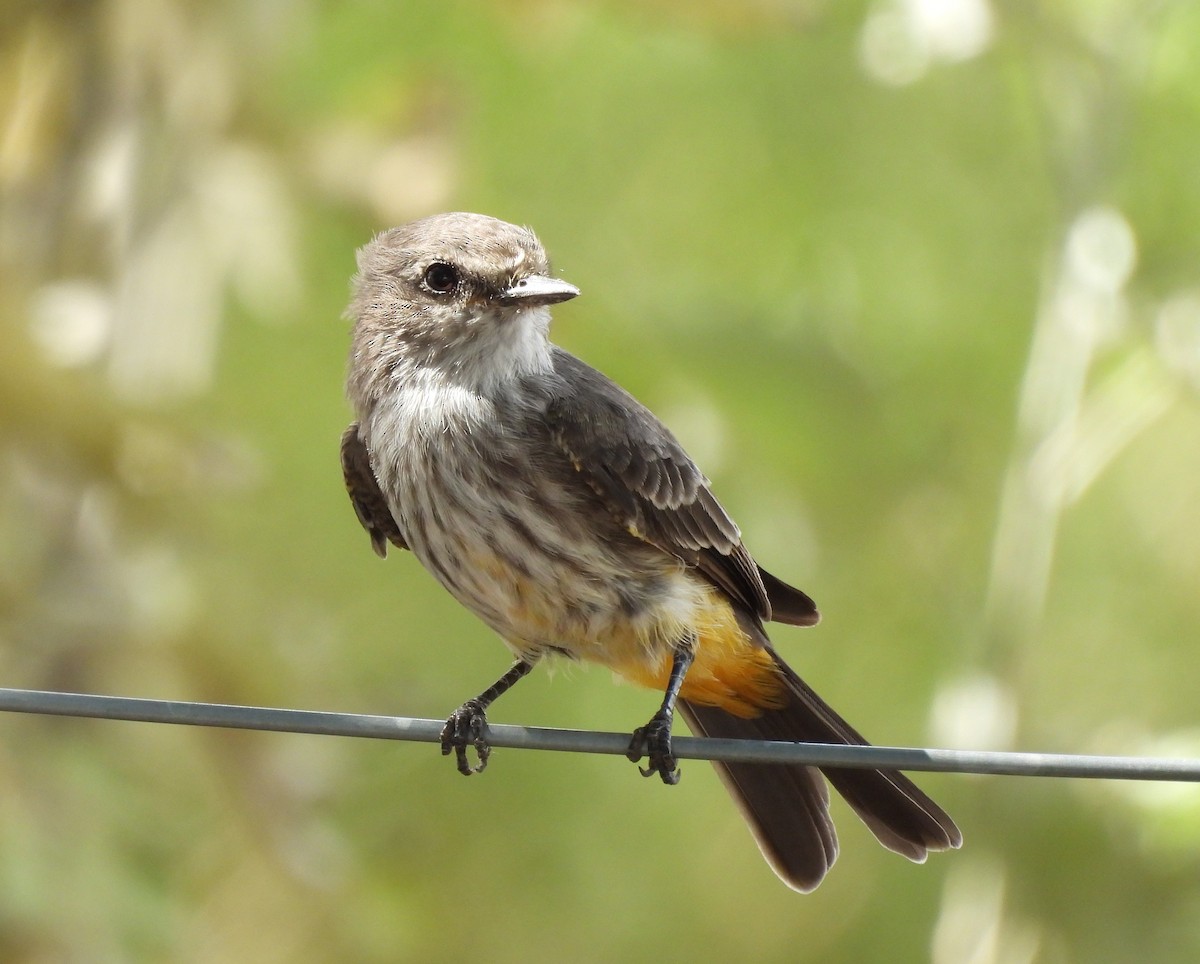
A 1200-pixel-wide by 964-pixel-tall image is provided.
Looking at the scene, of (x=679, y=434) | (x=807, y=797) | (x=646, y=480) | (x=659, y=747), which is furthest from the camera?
(x=679, y=434)

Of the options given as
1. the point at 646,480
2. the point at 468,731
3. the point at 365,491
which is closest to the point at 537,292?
the point at 646,480

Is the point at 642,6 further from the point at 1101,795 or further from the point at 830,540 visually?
the point at 1101,795

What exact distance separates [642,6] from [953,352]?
1.75 m

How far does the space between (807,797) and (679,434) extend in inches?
70.8

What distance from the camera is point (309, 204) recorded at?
5.50m

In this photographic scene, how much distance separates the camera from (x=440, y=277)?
3678mm

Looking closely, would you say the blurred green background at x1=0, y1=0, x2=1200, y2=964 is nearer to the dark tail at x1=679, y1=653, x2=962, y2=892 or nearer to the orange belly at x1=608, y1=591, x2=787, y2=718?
the dark tail at x1=679, y1=653, x2=962, y2=892

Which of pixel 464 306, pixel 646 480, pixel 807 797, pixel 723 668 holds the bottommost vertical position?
pixel 807 797

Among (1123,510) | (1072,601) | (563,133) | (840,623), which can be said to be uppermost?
(563,133)

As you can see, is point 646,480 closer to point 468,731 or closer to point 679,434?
point 468,731

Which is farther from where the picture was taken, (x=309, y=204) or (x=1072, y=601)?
(x=1072, y=601)

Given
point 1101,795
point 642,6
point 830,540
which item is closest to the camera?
point 1101,795

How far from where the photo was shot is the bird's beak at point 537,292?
136 inches

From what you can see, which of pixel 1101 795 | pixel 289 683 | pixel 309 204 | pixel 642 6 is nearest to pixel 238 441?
pixel 289 683
